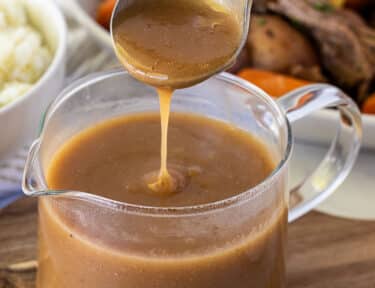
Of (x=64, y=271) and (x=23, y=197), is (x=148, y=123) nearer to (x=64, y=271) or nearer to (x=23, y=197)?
(x=64, y=271)

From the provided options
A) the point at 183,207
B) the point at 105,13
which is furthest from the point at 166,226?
the point at 105,13

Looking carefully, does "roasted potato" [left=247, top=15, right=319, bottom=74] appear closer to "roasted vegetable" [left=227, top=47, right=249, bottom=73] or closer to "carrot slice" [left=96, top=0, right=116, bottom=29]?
"roasted vegetable" [left=227, top=47, right=249, bottom=73]

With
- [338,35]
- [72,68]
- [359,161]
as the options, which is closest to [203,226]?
[359,161]

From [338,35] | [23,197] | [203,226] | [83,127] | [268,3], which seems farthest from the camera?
[268,3]

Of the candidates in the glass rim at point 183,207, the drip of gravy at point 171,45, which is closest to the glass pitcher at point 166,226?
the glass rim at point 183,207

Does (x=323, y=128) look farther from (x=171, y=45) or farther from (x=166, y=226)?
(x=166, y=226)

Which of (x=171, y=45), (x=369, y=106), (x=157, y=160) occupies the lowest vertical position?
(x=369, y=106)

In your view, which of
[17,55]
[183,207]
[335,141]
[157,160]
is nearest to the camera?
[183,207]
